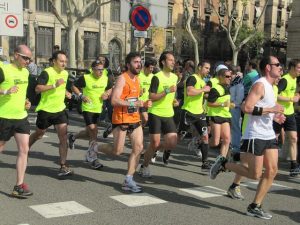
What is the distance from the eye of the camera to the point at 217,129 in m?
7.90

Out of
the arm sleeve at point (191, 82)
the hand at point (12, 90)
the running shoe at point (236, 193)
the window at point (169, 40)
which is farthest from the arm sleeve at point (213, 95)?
the window at point (169, 40)

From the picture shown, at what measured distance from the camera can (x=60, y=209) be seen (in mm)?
5555

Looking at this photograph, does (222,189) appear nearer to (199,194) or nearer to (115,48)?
(199,194)

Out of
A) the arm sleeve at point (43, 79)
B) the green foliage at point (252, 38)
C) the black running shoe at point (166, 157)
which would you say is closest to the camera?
the arm sleeve at point (43, 79)

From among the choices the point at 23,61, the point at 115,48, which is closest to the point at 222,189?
the point at 23,61

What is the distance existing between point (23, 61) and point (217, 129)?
345 centimetres

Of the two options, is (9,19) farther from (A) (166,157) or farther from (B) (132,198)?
(B) (132,198)

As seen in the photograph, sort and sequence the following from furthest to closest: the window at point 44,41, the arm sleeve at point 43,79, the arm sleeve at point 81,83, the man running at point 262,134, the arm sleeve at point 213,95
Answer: the window at point 44,41, the arm sleeve at point 81,83, the arm sleeve at point 213,95, the arm sleeve at point 43,79, the man running at point 262,134

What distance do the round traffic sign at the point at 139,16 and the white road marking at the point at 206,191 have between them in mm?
4711

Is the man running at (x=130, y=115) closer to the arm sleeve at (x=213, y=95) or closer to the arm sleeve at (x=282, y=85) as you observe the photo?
the arm sleeve at (x=213, y=95)

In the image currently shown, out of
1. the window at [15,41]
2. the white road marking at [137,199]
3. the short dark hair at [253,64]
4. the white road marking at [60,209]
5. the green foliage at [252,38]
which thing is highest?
the green foliage at [252,38]

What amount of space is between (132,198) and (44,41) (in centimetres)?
4317

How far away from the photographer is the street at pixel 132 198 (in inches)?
209

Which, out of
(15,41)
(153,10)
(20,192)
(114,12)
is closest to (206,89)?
(20,192)
